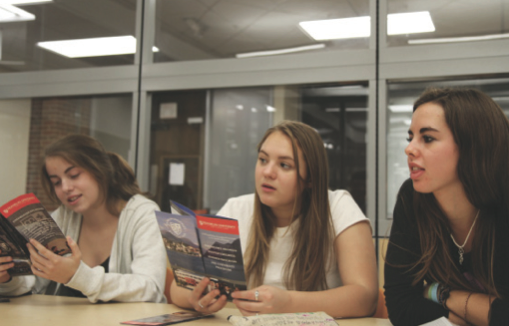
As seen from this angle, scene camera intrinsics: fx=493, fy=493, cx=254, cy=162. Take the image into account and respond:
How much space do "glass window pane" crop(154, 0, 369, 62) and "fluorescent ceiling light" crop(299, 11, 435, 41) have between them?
2 centimetres

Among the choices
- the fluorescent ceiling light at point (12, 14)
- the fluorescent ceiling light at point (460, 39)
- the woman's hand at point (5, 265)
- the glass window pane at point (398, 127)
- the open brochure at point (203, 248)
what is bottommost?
the woman's hand at point (5, 265)

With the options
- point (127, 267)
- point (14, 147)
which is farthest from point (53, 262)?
point (14, 147)

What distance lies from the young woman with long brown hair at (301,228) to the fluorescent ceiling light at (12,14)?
12.0 feet

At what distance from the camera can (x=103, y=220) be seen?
103 inches

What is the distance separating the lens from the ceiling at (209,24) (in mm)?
3732

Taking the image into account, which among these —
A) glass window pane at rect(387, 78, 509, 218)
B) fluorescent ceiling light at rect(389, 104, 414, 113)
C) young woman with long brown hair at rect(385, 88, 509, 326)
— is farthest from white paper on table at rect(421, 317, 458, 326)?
fluorescent ceiling light at rect(389, 104, 414, 113)

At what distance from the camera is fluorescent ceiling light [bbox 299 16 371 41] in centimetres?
393

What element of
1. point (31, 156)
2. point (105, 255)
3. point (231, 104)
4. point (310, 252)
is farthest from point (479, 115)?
point (31, 156)

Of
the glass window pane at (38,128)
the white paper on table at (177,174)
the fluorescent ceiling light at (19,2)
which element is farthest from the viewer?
the fluorescent ceiling light at (19,2)

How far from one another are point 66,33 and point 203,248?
3.89m

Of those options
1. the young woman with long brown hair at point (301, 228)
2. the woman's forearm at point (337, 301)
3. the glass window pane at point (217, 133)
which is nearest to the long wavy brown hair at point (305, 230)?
the young woman with long brown hair at point (301, 228)

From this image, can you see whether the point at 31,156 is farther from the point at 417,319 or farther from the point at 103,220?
the point at 417,319

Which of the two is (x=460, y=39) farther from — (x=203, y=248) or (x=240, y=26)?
(x=203, y=248)

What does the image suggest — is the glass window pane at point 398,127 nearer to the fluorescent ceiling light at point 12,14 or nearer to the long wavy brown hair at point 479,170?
the long wavy brown hair at point 479,170
